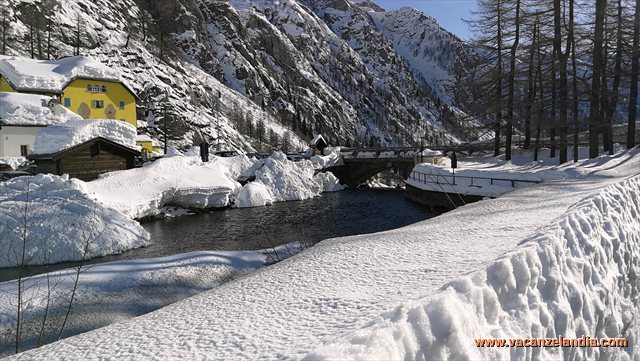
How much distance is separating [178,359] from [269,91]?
4060 inches

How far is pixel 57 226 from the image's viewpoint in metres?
15.9

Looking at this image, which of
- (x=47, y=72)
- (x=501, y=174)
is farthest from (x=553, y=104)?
(x=47, y=72)

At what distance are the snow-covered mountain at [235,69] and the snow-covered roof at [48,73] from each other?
42.5 feet

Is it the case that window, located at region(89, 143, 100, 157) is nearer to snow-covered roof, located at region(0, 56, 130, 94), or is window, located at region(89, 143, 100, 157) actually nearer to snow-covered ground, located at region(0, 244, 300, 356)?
snow-covered ground, located at region(0, 244, 300, 356)

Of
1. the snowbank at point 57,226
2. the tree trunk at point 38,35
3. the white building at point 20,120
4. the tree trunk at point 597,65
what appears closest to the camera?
the snowbank at point 57,226

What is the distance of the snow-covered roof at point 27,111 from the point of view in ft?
114

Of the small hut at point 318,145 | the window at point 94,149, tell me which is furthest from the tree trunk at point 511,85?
the window at point 94,149

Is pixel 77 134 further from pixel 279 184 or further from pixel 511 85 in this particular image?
pixel 511 85

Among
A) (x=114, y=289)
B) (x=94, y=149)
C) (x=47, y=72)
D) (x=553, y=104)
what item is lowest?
(x=114, y=289)

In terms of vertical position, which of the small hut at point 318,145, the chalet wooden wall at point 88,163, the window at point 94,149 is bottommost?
the chalet wooden wall at point 88,163

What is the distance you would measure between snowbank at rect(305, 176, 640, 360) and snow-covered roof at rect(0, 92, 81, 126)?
137 ft

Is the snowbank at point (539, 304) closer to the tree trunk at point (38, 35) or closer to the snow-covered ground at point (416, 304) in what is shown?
the snow-covered ground at point (416, 304)

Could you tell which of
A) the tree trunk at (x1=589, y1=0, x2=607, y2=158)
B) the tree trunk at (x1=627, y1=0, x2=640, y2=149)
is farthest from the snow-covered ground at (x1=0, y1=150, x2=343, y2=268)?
the tree trunk at (x1=627, y1=0, x2=640, y2=149)

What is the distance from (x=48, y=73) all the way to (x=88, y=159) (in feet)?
75.8
